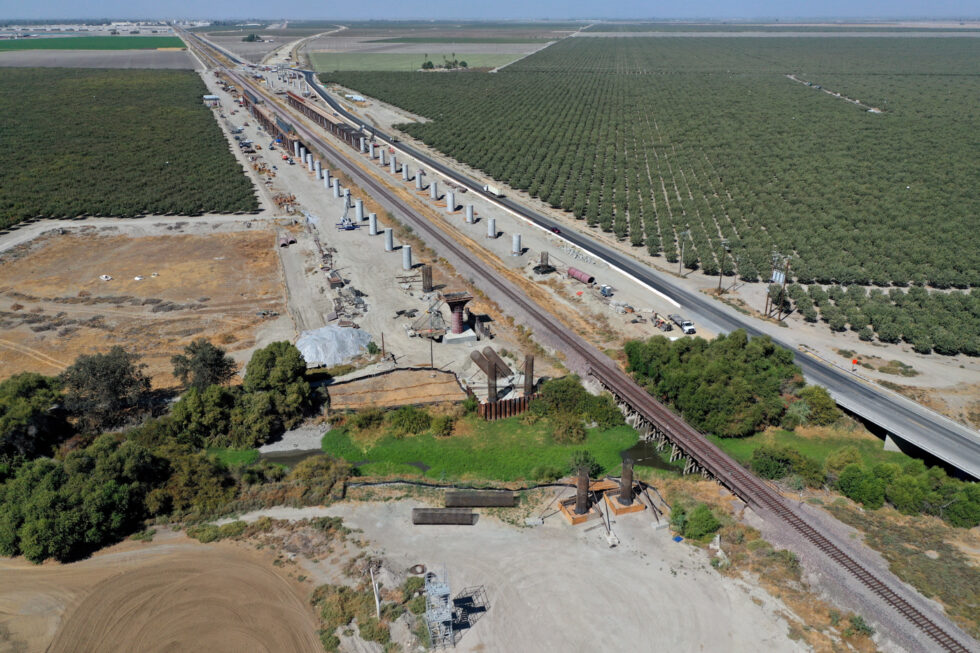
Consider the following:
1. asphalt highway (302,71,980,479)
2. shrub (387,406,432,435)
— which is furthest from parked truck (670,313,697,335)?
shrub (387,406,432,435)

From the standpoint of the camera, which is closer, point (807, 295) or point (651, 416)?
point (651, 416)

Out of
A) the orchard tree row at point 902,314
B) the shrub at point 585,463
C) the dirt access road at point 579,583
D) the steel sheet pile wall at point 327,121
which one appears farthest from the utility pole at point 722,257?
the steel sheet pile wall at point 327,121

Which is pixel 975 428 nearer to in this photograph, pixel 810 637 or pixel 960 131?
pixel 810 637

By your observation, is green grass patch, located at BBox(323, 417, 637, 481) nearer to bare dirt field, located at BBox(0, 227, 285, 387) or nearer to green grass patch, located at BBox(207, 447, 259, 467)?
green grass patch, located at BBox(207, 447, 259, 467)

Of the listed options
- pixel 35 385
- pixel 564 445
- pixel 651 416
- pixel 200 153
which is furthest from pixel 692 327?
pixel 200 153

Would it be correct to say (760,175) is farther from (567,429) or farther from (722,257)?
(567,429)

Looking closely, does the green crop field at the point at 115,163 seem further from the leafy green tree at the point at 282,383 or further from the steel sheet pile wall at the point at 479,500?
the steel sheet pile wall at the point at 479,500
